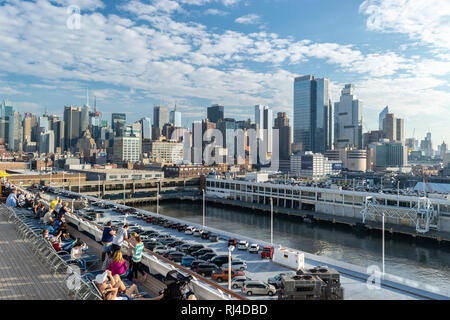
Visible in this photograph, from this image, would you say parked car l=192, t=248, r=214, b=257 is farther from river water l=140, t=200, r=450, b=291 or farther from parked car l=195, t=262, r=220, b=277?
river water l=140, t=200, r=450, b=291

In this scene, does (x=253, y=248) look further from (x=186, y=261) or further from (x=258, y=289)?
(x=258, y=289)

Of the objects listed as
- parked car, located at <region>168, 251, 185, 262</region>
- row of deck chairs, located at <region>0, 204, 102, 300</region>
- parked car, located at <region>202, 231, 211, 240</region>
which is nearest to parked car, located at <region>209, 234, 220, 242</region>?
parked car, located at <region>202, 231, 211, 240</region>

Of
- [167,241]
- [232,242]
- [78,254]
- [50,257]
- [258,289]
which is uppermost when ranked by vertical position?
[50,257]

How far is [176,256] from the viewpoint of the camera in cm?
2059

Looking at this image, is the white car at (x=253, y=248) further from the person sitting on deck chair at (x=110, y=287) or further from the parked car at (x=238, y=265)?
the person sitting on deck chair at (x=110, y=287)

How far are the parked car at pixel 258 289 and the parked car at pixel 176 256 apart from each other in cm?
739

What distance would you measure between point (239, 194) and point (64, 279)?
185 ft

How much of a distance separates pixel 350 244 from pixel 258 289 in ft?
77.0

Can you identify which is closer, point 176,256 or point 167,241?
point 176,256

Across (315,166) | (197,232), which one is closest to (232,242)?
(197,232)

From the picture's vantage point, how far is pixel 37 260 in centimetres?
991

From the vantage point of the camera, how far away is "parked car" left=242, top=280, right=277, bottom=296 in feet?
45.4

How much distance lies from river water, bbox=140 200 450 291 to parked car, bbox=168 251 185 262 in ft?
47.9

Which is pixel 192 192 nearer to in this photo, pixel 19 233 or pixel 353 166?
pixel 19 233
